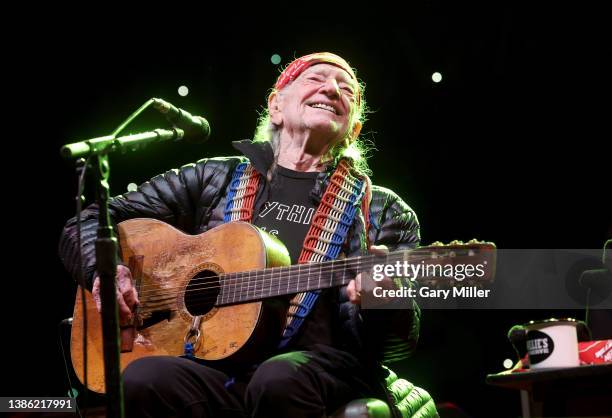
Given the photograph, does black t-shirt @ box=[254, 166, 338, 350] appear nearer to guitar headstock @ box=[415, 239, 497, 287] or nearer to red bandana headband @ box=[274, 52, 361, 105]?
red bandana headband @ box=[274, 52, 361, 105]

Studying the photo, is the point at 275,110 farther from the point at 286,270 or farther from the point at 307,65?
the point at 286,270

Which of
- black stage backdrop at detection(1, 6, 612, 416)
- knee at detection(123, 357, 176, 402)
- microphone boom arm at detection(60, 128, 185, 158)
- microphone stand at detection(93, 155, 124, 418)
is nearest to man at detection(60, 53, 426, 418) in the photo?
knee at detection(123, 357, 176, 402)

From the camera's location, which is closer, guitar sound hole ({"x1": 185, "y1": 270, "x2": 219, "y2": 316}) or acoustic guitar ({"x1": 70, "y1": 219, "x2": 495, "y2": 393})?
acoustic guitar ({"x1": 70, "y1": 219, "x2": 495, "y2": 393})

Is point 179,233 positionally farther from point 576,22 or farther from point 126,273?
point 576,22

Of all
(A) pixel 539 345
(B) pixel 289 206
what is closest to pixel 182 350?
(B) pixel 289 206

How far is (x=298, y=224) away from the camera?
3.38m

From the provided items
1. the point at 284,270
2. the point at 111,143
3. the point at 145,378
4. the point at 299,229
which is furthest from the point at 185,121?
the point at 145,378

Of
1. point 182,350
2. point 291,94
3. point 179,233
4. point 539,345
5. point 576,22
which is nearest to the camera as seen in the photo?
point 539,345

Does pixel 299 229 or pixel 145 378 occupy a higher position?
pixel 299 229

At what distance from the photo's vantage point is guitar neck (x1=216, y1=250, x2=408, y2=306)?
2949mm

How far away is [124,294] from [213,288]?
36 centimetres

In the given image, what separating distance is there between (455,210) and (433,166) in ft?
1.02

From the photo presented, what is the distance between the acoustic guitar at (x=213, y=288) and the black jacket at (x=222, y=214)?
21 centimetres

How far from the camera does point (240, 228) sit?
312 cm
